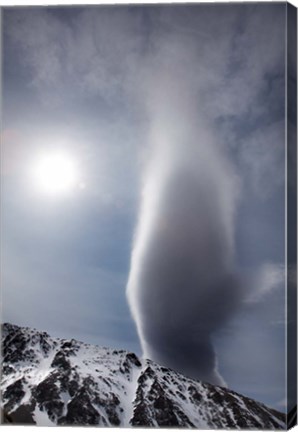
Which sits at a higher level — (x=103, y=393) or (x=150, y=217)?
(x=150, y=217)

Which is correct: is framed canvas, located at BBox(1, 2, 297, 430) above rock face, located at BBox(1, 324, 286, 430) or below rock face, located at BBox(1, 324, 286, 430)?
above

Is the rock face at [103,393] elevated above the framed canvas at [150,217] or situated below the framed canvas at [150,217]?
below

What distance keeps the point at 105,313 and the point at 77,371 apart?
33.2 inches

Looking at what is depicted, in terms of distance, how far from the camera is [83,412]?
6.55m

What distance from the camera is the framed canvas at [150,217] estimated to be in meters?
6.52

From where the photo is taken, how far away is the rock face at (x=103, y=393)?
21.3ft

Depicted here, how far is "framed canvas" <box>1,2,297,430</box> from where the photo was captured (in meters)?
6.52

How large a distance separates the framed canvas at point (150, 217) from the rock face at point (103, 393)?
0.06ft

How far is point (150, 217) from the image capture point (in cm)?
673

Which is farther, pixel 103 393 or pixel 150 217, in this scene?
pixel 150 217

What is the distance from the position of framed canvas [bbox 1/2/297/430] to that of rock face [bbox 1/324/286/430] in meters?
0.02

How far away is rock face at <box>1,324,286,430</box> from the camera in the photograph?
6.50m

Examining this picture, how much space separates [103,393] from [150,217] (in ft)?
7.77

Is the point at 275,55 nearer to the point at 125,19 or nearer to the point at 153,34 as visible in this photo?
the point at 153,34
